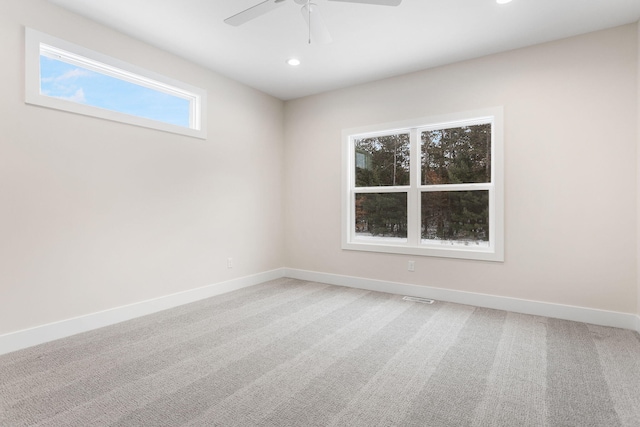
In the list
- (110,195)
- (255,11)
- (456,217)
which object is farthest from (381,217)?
(110,195)

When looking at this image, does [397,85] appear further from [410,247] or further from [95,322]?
[95,322]

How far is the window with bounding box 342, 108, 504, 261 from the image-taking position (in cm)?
369

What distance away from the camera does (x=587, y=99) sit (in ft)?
10.3

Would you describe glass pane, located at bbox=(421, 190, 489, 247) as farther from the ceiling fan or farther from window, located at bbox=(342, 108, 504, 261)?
the ceiling fan

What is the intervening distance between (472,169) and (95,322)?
419 centimetres

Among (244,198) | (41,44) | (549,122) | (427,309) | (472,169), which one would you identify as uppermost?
(41,44)

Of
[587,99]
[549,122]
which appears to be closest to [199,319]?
[549,122]

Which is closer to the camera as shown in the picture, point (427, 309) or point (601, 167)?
point (601, 167)

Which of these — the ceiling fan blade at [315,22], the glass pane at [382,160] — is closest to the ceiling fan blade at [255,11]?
the ceiling fan blade at [315,22]

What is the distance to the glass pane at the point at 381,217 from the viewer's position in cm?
429

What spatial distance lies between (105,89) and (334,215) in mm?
3020

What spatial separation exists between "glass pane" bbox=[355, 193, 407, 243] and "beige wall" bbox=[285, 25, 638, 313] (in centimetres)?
37

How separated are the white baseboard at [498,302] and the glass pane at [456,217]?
23.7 inches

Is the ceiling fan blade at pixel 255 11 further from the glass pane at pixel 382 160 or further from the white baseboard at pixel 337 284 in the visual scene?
the white baseboard at pixel 337 284
